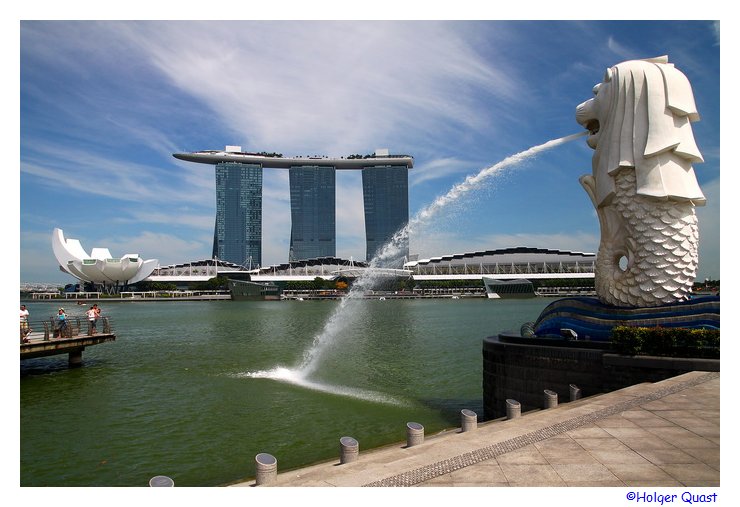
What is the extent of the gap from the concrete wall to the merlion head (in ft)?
12.9

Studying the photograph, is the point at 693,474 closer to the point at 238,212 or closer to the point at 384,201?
the point at 384,201

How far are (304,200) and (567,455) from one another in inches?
6951

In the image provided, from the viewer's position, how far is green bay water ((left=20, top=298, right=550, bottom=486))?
1023cm

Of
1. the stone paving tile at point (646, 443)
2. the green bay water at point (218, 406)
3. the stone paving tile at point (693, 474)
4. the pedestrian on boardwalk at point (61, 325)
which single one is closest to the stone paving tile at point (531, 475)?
the stone paving tile at point (693, 474)

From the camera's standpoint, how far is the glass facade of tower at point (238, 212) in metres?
173

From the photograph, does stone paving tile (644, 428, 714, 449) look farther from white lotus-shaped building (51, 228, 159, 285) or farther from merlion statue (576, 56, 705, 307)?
white lotus-shaped building (51, 228, 159, 285)

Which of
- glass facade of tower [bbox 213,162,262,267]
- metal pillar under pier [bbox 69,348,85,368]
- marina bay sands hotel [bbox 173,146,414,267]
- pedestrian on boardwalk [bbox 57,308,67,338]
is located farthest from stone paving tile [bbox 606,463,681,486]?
glass facade of tower [bbox 213,162,262,267]

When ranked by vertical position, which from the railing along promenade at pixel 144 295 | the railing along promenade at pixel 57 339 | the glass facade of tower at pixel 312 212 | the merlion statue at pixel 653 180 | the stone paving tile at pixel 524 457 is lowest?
the railing along promenade at pixel 144 295

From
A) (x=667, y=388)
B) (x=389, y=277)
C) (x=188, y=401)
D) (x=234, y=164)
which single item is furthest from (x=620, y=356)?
(x=234, y=164)

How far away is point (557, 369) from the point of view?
468 inches

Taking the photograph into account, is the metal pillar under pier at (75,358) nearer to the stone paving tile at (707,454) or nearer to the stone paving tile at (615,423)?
the stone paving tile at (615,423)

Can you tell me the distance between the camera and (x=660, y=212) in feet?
40.5

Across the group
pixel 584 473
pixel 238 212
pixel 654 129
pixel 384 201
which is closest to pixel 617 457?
pixel 584 473

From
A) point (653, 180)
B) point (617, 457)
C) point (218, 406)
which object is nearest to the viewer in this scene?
point (617, 457)
